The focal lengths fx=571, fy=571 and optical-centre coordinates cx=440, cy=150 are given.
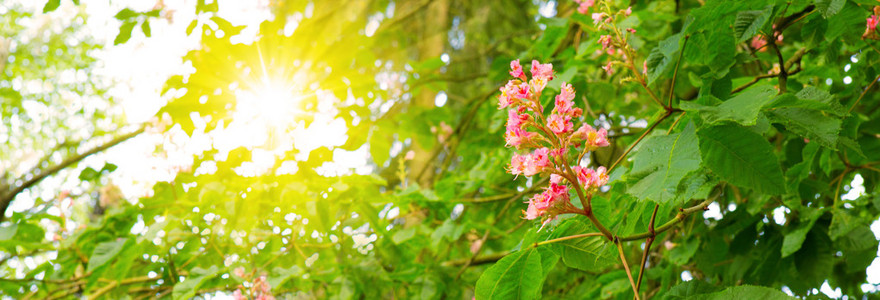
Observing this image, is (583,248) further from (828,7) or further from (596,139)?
(828,7)

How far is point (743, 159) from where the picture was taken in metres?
0.85

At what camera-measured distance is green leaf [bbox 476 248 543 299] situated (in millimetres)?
975

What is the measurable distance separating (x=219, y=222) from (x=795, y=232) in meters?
2.02

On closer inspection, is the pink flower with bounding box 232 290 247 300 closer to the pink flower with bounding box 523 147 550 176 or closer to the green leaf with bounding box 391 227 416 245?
the green leaf with bounding box 391 227 416 245

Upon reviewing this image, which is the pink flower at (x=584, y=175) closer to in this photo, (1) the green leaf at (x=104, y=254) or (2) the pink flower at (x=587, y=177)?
(2) the pink flower at (x=587, y=177)

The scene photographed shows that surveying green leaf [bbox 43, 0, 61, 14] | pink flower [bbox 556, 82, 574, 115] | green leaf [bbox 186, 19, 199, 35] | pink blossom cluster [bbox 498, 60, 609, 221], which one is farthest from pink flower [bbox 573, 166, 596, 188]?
green leaf [bbox 43, 0, 61, 14]

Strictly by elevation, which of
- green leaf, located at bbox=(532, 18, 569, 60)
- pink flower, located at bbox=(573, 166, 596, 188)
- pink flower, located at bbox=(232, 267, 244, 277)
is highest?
green leaf, located at bbox=(532, 18, 569, 60)

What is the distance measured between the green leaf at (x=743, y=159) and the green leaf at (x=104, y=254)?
6.09 feet

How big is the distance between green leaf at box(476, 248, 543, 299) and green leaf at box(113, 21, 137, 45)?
1.97 metres

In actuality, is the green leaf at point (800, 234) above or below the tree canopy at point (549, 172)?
below

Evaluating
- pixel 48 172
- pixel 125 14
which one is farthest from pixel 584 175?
pixel 48 172

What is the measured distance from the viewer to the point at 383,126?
2.41m

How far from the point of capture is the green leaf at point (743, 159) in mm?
843

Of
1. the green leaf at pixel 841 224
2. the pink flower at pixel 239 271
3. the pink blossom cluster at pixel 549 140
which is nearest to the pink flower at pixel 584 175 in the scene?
the pink blossom cluster at pixel 549 140
